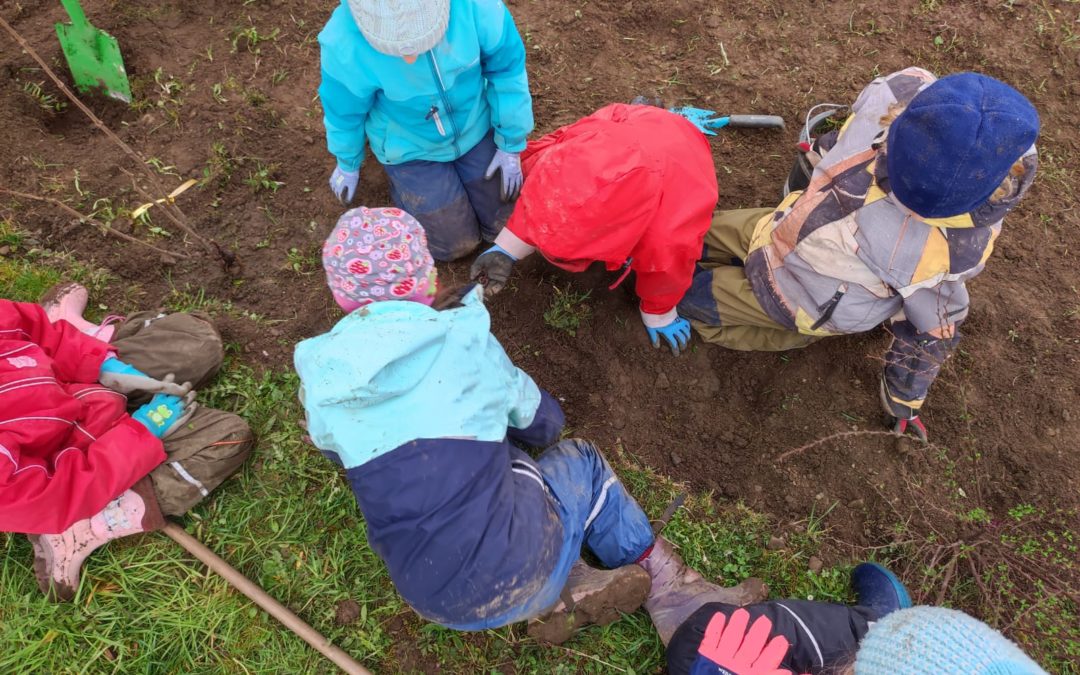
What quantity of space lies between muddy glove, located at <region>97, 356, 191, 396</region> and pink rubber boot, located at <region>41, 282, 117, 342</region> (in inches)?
7.9

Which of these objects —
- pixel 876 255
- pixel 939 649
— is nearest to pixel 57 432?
pixel 939 649

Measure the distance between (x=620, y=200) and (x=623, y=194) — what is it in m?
0.02

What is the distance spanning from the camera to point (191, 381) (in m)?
2.59

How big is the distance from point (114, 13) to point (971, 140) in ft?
13.9

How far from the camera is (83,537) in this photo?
233 centimetres

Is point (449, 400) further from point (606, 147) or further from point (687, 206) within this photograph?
point (687, 206)

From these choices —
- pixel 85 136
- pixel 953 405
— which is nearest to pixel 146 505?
pixel 85 136

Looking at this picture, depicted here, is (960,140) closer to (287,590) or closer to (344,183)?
(344,183)

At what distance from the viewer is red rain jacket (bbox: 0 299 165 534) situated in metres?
2.02

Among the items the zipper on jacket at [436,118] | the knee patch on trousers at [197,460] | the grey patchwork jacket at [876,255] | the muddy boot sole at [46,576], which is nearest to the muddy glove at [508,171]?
the zipper on jacket at [436,118]

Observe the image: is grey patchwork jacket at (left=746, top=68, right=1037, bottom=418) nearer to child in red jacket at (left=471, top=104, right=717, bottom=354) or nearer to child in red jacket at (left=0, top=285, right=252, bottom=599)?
child in red jacket at (left=471, top=104, right=717, bottom=354)

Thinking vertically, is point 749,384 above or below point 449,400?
below

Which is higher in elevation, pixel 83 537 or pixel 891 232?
pixel 891 232

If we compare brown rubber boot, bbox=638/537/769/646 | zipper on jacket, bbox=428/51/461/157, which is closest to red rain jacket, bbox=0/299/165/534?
→ zipper on jacket, bbox=428/51/461/157
